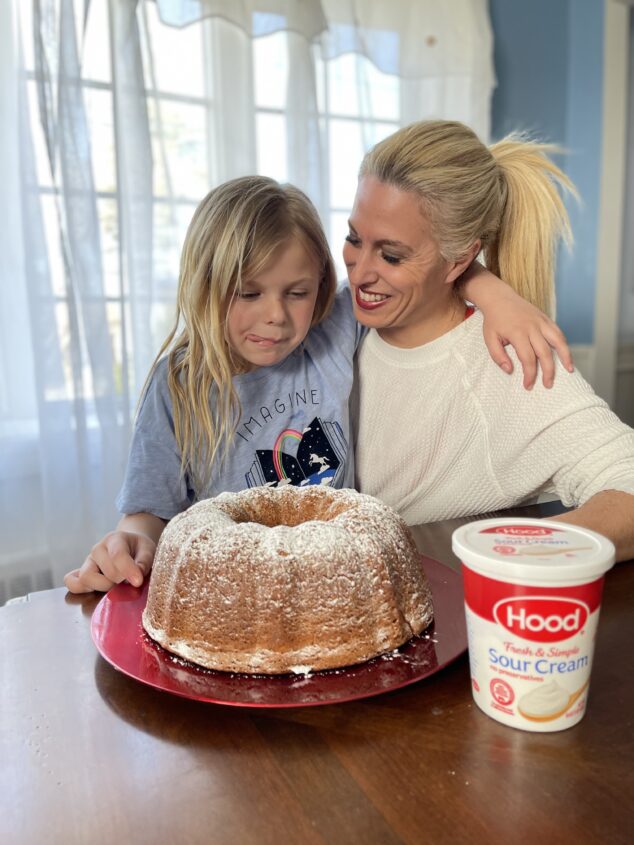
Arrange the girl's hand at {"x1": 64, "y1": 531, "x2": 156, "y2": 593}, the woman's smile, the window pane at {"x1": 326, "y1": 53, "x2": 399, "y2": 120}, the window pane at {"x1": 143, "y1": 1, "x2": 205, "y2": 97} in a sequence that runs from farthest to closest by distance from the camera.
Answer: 1. the window pane at {"x1": 326, "y1": 53, "x2": 399, "y2": 120}
2. the window pane at {"x1": 143, "y1": 1, "x2": 205, "y2": 97}
3. the woman's smile
4. the girl's hand at {"x1": 64, "y1": 531, "x2": 156, "y2": 593}

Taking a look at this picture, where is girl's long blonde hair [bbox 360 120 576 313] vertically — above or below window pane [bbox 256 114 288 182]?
below

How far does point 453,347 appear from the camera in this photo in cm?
149

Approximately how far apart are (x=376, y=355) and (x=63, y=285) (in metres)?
1.37

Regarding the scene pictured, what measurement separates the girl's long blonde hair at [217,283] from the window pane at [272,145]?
152 cm

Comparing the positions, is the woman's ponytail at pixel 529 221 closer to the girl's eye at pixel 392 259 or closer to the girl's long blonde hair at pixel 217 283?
the girl's eye at pixel 392 259

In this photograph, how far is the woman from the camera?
1.31 metres

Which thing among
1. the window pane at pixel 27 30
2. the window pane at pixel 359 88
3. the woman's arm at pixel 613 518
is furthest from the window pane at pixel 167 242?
the woman's arm at pixel 613 518

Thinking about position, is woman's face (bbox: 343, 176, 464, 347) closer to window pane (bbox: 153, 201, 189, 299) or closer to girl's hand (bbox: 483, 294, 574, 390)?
girl's hand (bbox: 483, 294, 574, 390)

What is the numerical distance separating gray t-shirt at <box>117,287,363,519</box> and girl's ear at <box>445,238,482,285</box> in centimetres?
26

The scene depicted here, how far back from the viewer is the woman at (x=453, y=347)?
131cm

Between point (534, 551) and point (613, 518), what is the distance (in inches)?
20.2

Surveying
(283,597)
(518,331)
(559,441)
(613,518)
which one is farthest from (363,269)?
(283,597)

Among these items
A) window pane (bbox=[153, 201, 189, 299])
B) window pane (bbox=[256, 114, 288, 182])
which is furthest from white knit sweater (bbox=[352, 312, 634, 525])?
window pane (bbox=[256, 114, 288, 182])

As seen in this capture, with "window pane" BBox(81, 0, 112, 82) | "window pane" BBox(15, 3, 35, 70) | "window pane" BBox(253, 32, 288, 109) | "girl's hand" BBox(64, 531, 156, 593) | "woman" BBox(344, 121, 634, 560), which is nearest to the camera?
"girl's hand" BBox(64, 531, 156, 593)
